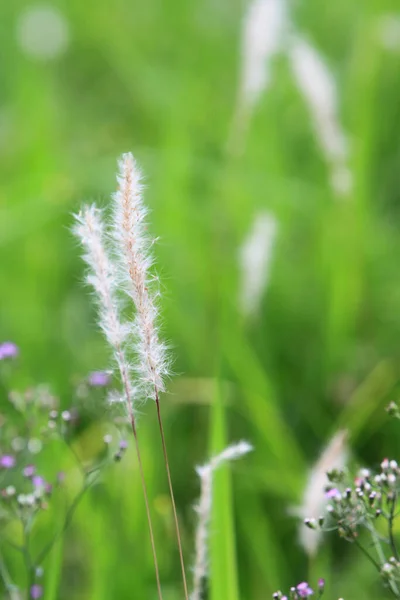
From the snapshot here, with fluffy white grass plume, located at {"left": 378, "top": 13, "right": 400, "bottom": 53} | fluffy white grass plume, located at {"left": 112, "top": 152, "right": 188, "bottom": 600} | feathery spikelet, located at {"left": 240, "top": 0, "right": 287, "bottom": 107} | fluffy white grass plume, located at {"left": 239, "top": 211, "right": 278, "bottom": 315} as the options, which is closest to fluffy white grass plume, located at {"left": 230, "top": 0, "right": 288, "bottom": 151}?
feathery spikelet, located at {"left": 240, "top": 0, "right": 287, "bottom": 107}

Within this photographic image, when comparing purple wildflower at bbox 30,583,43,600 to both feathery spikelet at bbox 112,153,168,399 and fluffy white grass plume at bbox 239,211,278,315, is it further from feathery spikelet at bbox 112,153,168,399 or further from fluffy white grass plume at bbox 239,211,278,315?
fluffy white grass plume at bbox 239,211,278,315

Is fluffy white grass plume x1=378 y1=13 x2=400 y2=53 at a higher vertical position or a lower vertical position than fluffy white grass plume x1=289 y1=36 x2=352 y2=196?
higher

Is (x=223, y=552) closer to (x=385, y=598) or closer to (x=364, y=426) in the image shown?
(x=385, y=598)

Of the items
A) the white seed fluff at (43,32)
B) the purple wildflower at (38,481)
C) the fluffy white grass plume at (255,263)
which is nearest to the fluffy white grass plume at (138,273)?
the purple wildflower at (38,481)

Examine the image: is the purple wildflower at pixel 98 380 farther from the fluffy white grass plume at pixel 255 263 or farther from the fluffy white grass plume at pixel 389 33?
the fluffy white grass plume at pixel 389 33

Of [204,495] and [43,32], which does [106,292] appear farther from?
[43,32]

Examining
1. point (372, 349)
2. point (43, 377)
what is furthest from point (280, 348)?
point (43, 377)
